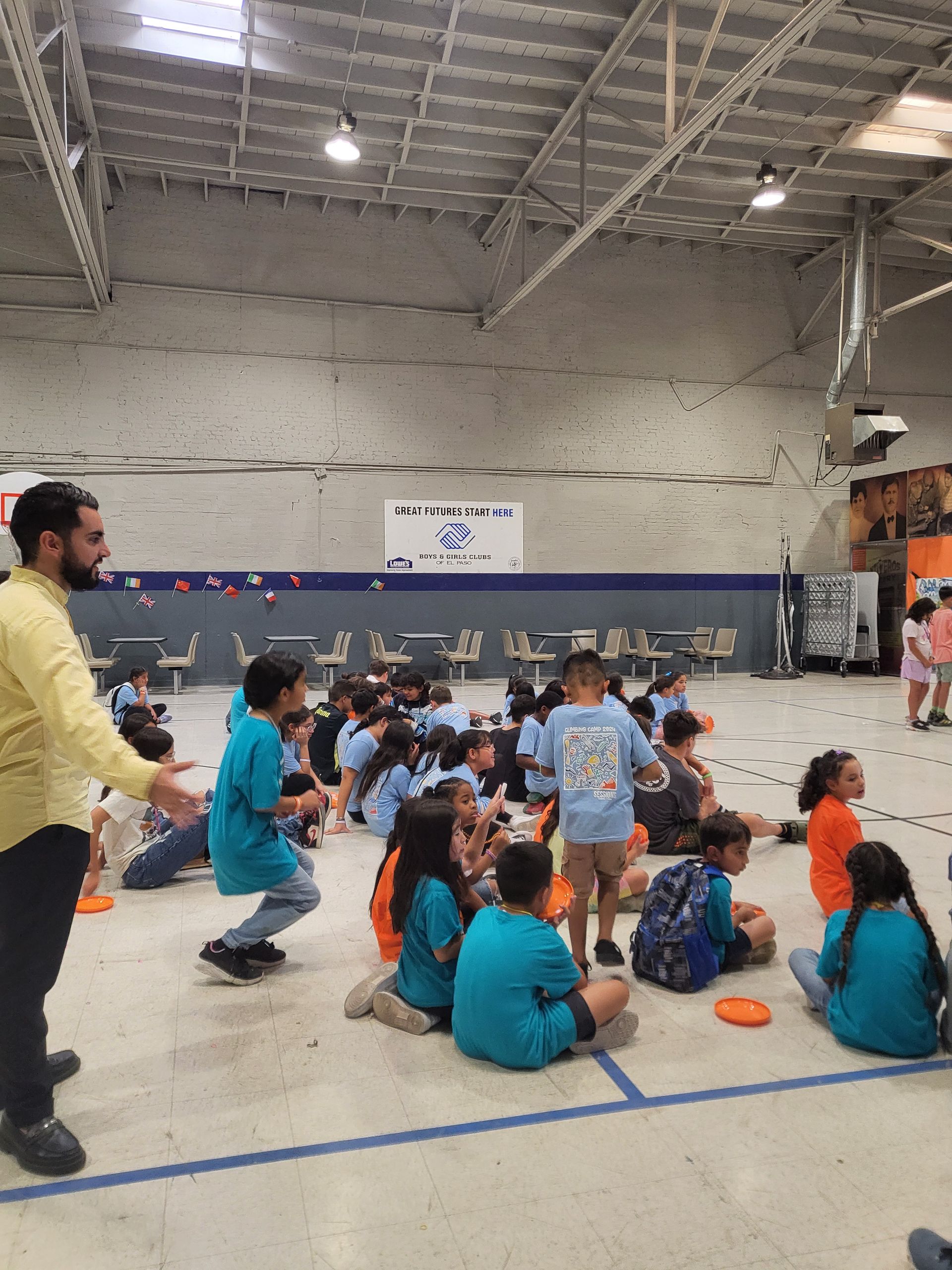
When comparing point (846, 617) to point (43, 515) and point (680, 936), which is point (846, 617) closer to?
point (680, 936)

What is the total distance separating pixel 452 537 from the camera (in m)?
14.8

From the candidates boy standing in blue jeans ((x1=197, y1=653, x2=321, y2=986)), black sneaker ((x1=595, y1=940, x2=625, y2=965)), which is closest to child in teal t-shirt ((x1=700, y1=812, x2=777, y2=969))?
black sneaker ((x1=595, y1=940, x2=625, y2=965))

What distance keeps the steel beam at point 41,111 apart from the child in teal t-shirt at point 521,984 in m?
6.90

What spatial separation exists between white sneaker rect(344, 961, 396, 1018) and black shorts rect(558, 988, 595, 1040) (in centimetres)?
63

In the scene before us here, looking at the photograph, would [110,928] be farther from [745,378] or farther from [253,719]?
[745,378]

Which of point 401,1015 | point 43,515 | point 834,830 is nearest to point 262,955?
point 401,1015

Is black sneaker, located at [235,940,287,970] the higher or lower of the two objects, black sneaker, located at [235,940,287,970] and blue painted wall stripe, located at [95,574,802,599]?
the lower

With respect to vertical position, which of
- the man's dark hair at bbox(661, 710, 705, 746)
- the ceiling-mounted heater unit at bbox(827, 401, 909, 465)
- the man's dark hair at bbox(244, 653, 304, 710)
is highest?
the ceiling-mounted heater unit at bbox(827, 401, 909, 465)

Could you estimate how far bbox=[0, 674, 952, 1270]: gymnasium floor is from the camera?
185 cm

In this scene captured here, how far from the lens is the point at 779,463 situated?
16.2 metres

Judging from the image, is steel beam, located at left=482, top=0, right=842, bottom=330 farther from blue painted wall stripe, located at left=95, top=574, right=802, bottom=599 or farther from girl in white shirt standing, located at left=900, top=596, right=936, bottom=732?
girl in white shirt standing, located at left=900, top=596, right=936, bottom=732

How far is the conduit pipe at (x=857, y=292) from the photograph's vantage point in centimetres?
1338

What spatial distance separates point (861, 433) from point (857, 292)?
275 cm

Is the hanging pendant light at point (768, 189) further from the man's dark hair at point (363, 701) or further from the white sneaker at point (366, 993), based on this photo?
the white sneaker at point (366, 993)
